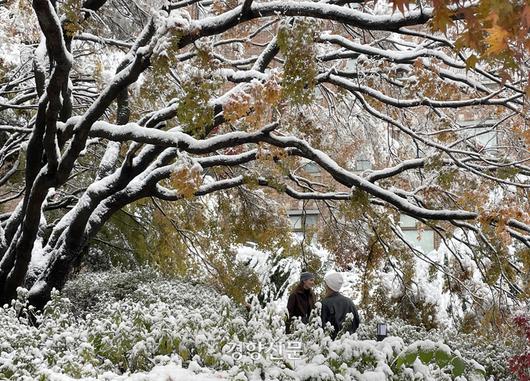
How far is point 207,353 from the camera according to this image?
14.6 ft

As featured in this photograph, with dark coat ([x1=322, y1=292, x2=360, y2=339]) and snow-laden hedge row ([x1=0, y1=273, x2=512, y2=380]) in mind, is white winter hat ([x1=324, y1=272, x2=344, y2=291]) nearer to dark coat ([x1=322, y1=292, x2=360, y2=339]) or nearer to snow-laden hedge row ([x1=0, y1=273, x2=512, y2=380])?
dark coat ([x1=322, y1=292, x2=360, y2=339])

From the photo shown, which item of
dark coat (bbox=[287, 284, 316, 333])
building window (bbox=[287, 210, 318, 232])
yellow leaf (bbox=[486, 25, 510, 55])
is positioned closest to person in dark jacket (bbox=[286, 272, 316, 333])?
dark coat (bbox=[287, 284, 316, 333])

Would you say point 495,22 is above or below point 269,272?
above

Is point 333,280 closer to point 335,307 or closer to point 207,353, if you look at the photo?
point 335,307

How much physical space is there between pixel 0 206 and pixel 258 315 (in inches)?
470

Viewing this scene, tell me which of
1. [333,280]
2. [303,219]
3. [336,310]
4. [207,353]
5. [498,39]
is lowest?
[207,353]

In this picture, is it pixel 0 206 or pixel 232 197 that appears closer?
pixel 232 197

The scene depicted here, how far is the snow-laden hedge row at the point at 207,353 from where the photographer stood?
158 inches

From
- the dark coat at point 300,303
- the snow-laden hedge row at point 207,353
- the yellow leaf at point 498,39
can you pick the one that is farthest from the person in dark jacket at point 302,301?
the yellow leaf at point 498,39

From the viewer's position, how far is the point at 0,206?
1578 cm

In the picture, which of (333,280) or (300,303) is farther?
(300,303)

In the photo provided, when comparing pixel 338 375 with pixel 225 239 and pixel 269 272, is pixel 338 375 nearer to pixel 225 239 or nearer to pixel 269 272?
pixel 225 239

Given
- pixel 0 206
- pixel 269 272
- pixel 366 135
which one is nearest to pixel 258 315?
pixel 366 135

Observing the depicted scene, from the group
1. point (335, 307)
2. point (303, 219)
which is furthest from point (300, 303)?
point (303, 219)
